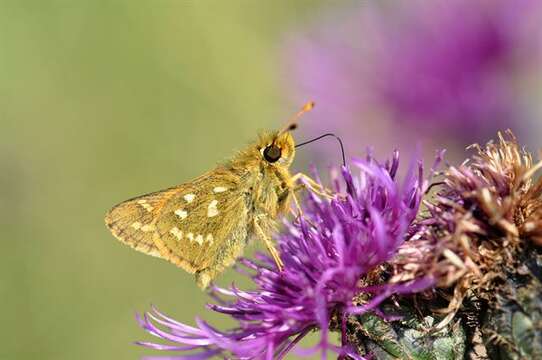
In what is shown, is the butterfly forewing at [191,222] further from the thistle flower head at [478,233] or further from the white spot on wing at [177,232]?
the thistle flower head at [478,233]

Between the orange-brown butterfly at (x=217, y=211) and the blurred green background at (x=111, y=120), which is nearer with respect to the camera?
the orange-brown butterfly at (x=217, y=211)

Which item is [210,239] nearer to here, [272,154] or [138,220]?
[138,220]

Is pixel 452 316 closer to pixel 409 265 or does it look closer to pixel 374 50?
pixel 409 265

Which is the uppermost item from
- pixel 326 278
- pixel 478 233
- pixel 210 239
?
pixel 210 239

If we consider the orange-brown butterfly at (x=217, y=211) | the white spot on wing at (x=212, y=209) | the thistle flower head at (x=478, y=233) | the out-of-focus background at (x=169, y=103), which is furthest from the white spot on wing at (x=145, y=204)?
the out-of-focus background at (x=169, y=103)

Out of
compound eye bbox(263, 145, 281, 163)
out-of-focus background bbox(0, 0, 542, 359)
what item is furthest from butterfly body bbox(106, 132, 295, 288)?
out-of-focus background bbox(0, 0, 542, 359)

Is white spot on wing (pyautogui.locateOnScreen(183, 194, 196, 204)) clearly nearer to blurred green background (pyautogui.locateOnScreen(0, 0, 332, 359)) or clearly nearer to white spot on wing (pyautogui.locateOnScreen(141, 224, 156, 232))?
white spot on wing (pyautogui.locateOnScreen(141, 224, 156, 232))

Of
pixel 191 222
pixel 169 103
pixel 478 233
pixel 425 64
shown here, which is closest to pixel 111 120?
pixel 169 103
